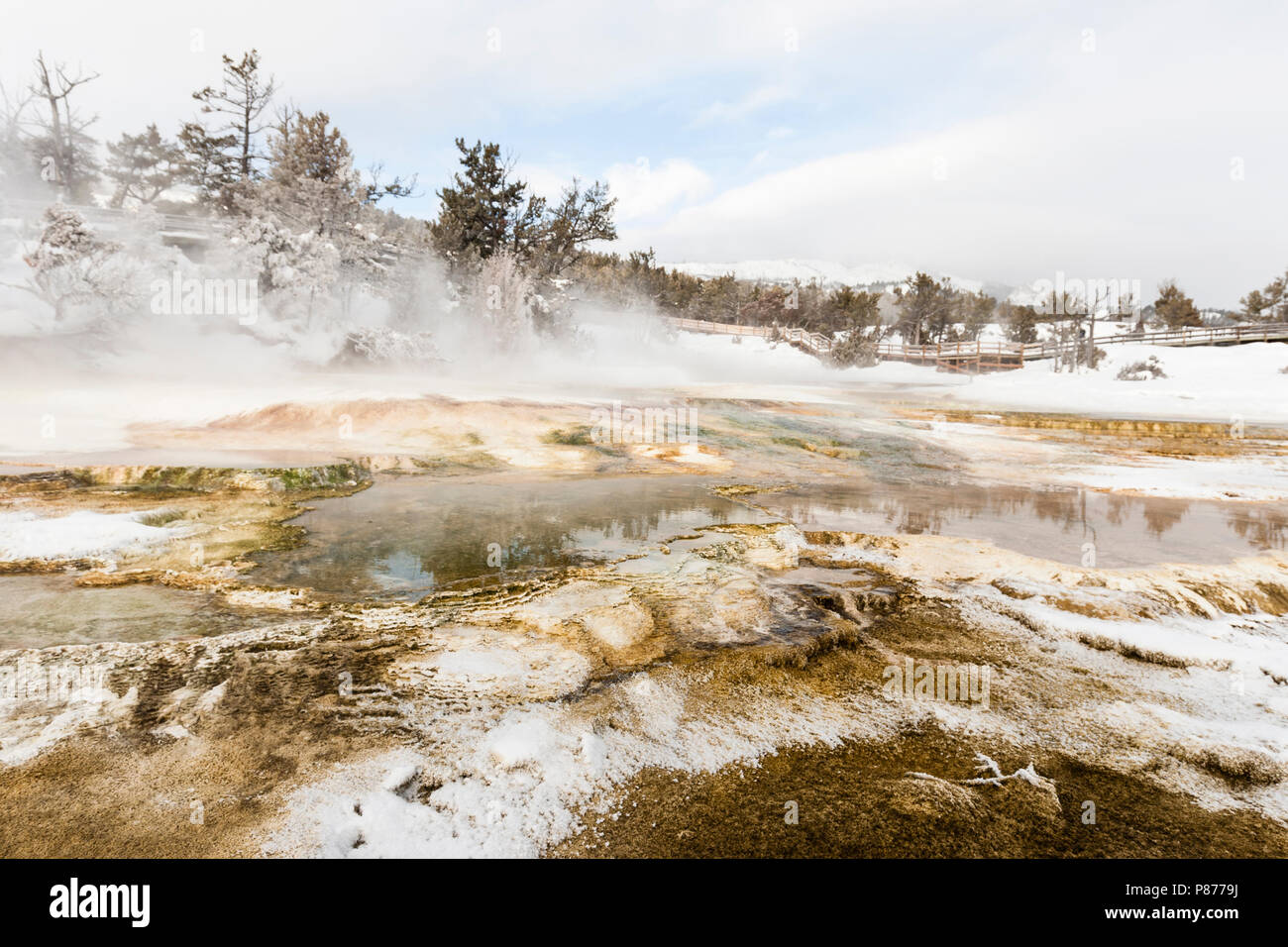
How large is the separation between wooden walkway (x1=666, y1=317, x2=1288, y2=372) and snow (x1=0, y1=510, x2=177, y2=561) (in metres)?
33.8

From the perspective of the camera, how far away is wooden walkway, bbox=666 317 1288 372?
32.8 m

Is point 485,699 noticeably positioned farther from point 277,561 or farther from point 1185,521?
point 1185,521

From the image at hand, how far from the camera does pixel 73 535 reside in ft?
15.3

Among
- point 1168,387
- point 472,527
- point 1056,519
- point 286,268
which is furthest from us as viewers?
point 1168,387

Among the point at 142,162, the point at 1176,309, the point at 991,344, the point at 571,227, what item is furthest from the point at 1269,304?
the point at 142,162

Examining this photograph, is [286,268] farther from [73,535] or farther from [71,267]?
[73,535]

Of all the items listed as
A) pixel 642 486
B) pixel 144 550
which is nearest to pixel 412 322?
pixel 642 486

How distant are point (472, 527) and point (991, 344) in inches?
1535

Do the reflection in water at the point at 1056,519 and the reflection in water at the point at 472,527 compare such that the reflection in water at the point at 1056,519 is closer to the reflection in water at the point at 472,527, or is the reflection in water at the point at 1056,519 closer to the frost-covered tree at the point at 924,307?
the reflection in water at the point at 472,527

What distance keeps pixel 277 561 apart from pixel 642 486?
4230 millimetres
